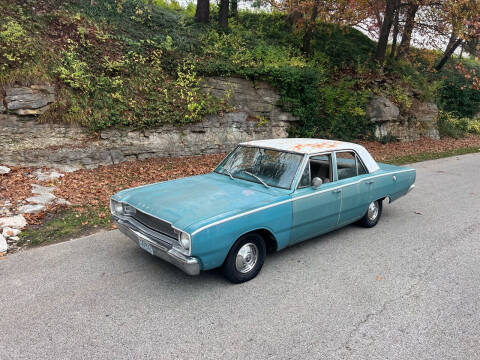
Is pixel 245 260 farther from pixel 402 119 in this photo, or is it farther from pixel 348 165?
pixel 402 119

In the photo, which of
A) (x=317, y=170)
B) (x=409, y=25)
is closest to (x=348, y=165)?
(x=317, y=170)

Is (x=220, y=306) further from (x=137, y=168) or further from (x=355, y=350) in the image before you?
(x=137, y=168)

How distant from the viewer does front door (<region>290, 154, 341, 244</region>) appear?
14.4 feet

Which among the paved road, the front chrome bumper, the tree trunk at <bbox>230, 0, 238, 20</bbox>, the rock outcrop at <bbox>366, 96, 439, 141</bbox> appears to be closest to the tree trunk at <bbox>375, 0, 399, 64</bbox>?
the rock outcrop at <bbox>366, 96, 439, 141</bbox>

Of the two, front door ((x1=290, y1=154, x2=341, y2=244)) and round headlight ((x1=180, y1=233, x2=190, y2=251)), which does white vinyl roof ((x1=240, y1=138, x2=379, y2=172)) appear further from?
round headlight ((x1=180, y1=233, x2=190, y2=251))

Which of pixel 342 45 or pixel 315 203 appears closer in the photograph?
pixel 315 203

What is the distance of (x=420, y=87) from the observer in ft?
57.6

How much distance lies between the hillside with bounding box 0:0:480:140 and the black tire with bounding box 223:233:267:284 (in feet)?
21.1

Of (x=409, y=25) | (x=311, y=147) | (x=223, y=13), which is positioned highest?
(x=409, y=25)

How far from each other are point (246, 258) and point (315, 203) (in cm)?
125

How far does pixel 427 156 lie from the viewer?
13.5 meters

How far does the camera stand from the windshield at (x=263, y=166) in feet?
15.1

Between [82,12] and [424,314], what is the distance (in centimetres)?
1214

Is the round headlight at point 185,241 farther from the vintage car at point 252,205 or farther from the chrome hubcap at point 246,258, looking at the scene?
the chrome hubcap at point 246,258
